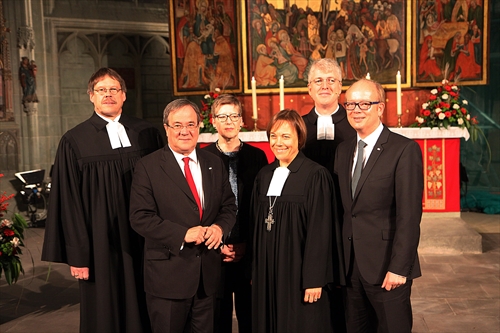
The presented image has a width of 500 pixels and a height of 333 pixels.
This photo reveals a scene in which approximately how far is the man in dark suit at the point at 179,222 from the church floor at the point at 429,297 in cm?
206

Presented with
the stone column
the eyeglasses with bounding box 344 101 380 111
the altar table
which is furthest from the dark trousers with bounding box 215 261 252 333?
the stone column

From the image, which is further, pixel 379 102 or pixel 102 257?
pixel 102 257

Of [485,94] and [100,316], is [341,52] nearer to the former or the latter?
[485,94]

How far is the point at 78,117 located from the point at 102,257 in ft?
27.4

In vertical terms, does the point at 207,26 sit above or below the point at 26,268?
above

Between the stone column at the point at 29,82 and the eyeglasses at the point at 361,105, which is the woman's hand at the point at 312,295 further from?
the stone column at the point at 29,82

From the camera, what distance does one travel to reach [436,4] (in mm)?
8016

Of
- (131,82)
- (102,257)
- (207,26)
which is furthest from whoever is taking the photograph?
(131,82)

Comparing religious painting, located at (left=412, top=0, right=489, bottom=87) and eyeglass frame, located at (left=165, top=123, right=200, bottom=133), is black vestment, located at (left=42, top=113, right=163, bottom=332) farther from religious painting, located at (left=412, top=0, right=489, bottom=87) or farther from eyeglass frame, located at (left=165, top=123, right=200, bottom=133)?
religious painting, located at (left=412, top=0, right=489, bottom=87)

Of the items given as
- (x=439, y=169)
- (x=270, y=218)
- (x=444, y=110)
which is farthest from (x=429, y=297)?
(x=270, y=218)

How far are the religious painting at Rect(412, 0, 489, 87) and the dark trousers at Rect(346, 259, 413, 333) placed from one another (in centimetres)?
513

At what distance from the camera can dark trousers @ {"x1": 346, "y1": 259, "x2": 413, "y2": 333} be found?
343cm

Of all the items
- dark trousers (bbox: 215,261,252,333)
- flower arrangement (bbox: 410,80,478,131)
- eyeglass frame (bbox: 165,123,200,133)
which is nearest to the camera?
eyeglass frame (bbox: 165,123,200,133)

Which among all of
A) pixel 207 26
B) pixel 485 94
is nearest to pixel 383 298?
pixel 207 26
